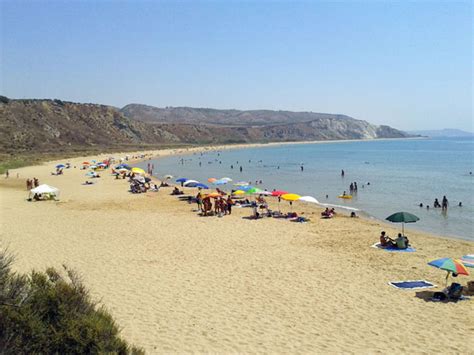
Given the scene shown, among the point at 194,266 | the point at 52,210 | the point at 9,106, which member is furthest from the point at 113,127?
the point at 194,266

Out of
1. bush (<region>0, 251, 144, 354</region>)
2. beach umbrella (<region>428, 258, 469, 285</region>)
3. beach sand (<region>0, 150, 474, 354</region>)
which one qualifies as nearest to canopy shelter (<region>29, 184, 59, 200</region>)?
beach sand (<region>0, 150, 474, 354</region>)

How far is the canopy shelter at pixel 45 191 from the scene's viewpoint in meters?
25.6

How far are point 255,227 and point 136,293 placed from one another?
30.2 feet

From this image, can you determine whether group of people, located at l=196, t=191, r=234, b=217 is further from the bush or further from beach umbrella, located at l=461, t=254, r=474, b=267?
the bush

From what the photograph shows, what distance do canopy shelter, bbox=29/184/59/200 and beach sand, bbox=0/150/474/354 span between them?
3.13m

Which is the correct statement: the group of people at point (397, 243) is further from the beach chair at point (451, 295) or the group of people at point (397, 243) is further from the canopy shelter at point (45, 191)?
the canopy shelter at point (45, 191)

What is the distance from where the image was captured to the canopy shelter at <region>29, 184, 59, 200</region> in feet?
84.1

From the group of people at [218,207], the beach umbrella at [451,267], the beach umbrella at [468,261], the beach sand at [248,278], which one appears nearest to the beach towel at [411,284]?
the beach sand at [248,278]

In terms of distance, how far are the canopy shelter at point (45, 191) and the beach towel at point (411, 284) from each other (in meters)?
20.7

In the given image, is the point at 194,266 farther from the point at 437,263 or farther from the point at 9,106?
the point at 9,106

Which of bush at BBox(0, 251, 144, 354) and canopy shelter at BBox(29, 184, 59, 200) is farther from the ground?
bush at BBox(0, 251, 144, 354)

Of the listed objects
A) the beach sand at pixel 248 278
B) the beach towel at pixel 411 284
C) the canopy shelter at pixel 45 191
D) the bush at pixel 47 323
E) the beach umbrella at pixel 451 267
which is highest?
the bush at pixel 47 323

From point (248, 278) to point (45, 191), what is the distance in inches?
704

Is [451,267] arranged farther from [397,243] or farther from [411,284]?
[397,243]
